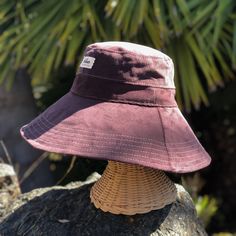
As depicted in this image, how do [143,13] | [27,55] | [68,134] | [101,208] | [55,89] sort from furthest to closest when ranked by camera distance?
[55,89] → [27,55] → [143,13] → [101,208] → [68,134]

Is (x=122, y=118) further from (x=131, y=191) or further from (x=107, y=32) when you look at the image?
(x=107, y=32)

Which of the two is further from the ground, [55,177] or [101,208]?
[101,208]

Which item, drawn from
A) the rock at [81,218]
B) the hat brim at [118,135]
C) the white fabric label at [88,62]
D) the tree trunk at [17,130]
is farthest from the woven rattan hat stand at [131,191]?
the tree trunk at [17,130]

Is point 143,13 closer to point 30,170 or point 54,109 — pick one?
point 30,170

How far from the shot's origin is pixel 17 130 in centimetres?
251

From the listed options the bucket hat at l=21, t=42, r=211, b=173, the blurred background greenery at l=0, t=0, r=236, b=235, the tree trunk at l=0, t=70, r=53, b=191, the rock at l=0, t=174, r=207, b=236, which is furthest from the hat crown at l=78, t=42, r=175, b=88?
the tree trunk at l=0, t=70, r=53, b=191

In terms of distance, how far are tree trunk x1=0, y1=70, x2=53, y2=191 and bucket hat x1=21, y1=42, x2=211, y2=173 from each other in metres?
1.21

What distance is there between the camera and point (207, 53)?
252 centimetres

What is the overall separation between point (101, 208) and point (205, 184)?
2735 millimetres

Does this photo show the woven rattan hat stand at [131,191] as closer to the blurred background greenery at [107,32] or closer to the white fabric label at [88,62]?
the white fabric label at [88,62]

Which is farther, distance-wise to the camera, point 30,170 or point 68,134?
point 30,170

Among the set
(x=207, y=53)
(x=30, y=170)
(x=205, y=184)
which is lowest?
(x=205, y=184)

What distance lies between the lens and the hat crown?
127cm

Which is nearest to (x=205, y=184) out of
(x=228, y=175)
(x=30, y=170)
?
(x=228, y=175)
